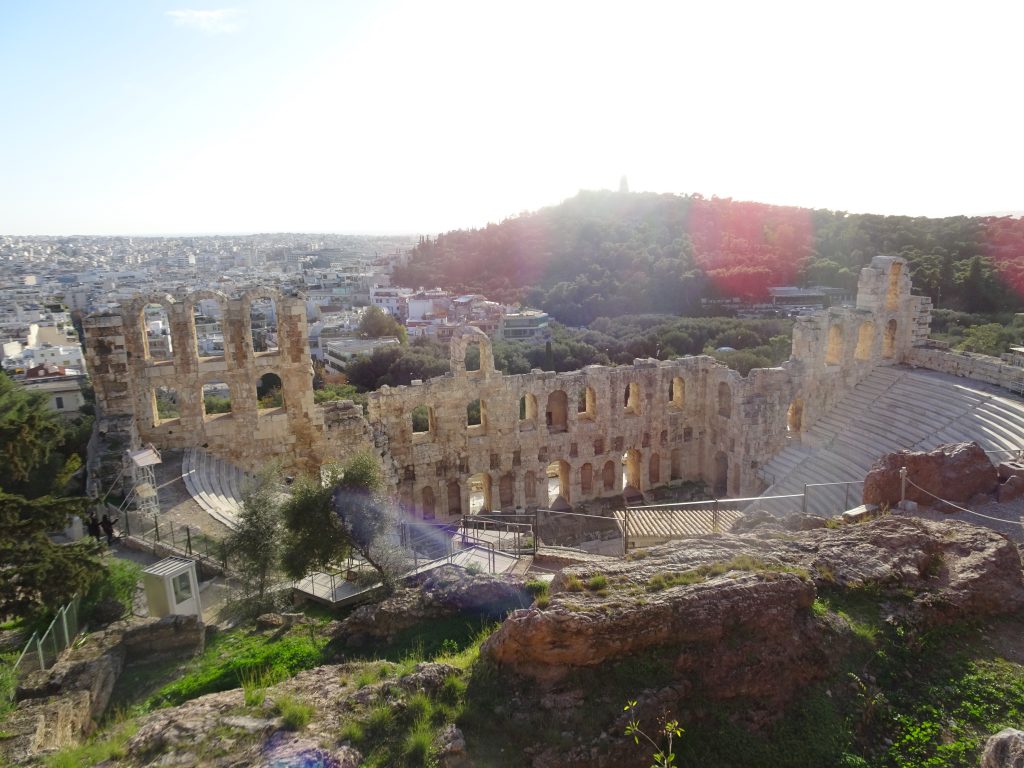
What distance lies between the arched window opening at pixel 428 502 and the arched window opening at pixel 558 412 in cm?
477

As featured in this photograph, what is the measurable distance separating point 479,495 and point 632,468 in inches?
245

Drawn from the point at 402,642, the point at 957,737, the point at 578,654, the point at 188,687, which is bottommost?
the point at 188,687

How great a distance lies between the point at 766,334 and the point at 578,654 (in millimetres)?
42338

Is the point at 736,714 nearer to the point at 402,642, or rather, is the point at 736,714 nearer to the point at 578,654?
the point at 578,654

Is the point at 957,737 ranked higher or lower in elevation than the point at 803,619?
lower

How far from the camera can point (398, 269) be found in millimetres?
103438

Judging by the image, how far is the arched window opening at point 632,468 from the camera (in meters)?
26.1

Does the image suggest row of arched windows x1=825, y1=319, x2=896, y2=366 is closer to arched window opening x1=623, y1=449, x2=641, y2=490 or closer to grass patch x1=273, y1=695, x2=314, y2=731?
arched window opening x1=623, y1=449, x2=641, y2=490

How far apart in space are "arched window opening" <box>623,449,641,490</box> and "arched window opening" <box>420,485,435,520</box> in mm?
7715

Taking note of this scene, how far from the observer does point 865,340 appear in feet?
83.3

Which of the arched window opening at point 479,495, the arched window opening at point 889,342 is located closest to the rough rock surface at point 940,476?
the arched window opening at point 479,495

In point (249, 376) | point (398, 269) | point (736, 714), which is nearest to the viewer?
point (736, 714)

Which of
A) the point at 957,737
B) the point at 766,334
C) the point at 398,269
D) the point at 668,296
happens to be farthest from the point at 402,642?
the point at 398,269

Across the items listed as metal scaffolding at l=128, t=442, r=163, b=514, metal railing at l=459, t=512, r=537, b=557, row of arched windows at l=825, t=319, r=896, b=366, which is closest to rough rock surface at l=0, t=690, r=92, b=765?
metal scaffolding at l=128, t=442, r=163, b=514
